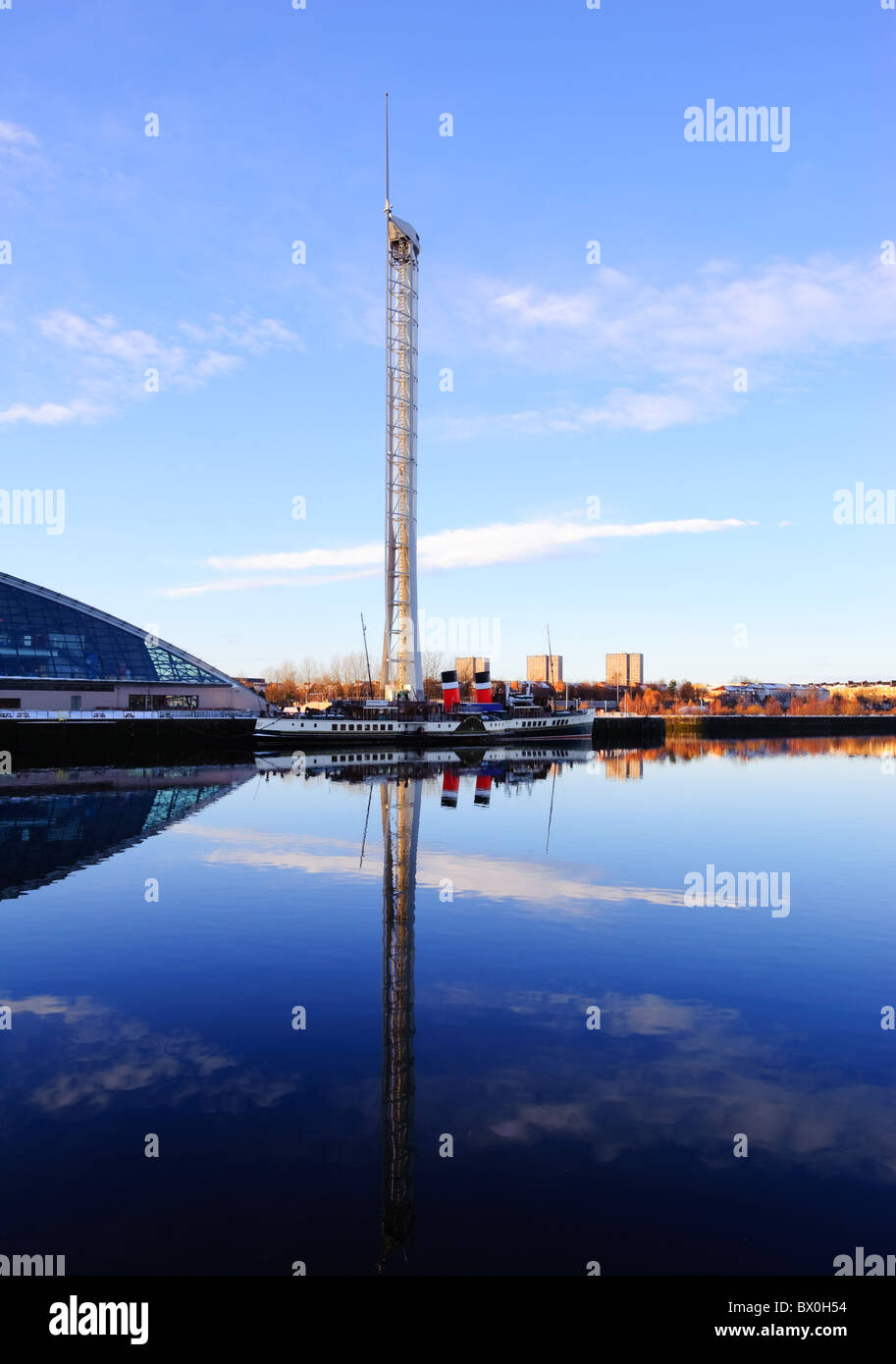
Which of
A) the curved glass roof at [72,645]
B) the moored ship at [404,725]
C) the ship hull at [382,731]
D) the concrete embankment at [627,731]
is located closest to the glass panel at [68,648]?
the curved glass roof at [72,645]

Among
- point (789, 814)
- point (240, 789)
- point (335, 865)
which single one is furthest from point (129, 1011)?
point (240, 789)

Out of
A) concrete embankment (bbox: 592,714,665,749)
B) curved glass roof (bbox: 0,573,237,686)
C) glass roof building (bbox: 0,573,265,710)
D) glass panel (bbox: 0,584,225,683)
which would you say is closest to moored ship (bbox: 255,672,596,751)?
glass roof building (bbox: 0,573,265,710)

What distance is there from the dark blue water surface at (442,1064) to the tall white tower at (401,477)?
67.6 m

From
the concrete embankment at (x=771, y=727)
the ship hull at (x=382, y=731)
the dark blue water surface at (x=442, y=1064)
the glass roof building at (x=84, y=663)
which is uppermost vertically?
the glass roof building at (x=84, y=663)

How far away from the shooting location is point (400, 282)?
9681cm

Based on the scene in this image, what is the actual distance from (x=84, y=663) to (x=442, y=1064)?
10721 centimetres

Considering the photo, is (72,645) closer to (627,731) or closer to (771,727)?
(627,731)

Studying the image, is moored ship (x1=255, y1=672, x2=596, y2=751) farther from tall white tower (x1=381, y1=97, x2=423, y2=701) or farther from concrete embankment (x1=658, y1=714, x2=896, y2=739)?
concrete embankment (x1=658, y1=714, x2=896, y2=739)

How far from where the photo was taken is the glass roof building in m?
104

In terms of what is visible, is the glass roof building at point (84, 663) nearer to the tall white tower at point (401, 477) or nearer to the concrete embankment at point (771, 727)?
the tall white tower at point (401, 477)

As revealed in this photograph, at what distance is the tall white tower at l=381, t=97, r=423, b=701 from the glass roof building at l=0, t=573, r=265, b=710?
34428mm

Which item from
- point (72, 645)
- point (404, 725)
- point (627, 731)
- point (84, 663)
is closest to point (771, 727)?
point (627, 731)

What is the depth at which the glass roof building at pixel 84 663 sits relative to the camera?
340 feet

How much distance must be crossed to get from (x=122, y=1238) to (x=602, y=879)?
17.7 meters
